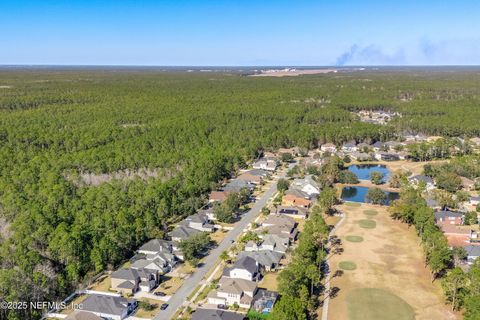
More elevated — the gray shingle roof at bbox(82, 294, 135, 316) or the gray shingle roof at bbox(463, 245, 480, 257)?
the gray shingle roof at bbox(463, 245, 480, 257)

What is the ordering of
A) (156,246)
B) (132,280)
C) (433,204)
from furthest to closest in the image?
(433,204) < (156,246) < (132,280)

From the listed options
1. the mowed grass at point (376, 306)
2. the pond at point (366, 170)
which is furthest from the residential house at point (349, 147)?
the mowed grass at point (376, 306)

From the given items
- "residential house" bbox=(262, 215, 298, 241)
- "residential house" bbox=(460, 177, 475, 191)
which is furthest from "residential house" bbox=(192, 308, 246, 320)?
"residential house" bbox=(460, 177, 475, 191)

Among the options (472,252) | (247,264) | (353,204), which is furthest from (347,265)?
(353,204)

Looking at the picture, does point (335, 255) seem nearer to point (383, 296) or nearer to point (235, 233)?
point (383, 296)

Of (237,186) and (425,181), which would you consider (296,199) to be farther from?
(425,181)

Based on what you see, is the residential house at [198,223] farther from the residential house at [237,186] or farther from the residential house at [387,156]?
the residential house at [387,156]

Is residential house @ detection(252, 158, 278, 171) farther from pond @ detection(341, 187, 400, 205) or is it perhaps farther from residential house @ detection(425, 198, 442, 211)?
residential house @ detection(425, 198, 442, 211)
